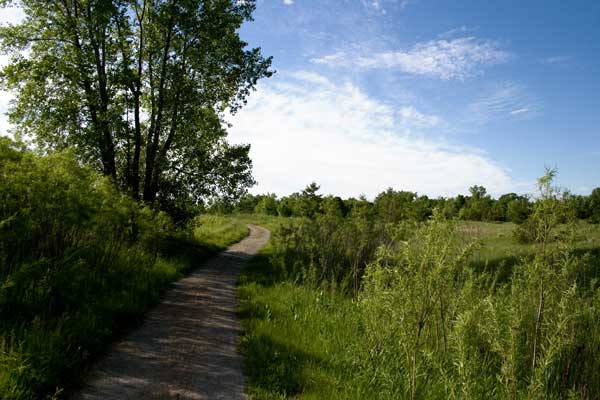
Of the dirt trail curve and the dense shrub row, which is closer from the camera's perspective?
the dense shrub row

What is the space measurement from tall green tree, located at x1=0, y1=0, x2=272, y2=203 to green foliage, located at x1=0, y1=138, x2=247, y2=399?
20.1 feet

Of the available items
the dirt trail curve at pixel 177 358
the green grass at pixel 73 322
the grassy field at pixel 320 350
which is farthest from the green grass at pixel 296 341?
the green grass at pixel 73 322

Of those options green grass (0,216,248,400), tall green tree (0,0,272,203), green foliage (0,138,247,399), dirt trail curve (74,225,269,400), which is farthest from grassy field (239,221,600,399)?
tall green tree (0,0,272,203)

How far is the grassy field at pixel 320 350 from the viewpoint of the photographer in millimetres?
4926

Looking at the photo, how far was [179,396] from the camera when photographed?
4676 mm

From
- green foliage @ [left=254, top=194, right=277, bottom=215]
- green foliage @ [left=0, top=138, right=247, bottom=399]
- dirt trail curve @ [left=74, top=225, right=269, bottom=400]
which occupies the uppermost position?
green foliage @ [left=254, top=194, right=277, bottom=215]

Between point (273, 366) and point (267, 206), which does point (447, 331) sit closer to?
point (273, 366)

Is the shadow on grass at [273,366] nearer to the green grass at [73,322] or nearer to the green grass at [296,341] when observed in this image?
the green grass at [296,341]

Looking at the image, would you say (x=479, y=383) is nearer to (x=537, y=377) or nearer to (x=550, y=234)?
(x=537, y=377)

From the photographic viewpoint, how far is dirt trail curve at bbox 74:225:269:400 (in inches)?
189

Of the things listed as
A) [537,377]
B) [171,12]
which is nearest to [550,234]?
[537,377]

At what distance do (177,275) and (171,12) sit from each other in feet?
37.4

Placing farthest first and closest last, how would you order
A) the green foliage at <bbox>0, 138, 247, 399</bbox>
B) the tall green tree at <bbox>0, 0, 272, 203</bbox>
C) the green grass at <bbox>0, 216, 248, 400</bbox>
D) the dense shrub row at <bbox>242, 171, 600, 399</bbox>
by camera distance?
1. the tall green tree at <bbox>0, 0, 272, 203</bbox>
2. the green foliage at <bbox>0, 138, 247, 399</bbox>
3. the green grass at <bbox>0, 216, 248, 400</bbox>
4. the dense shrub row at <bbox>242, 171, 600, 399</bbox>

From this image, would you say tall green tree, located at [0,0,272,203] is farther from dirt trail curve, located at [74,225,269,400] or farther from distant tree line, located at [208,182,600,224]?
dirt trail curve, located at [74,225,269,400]
